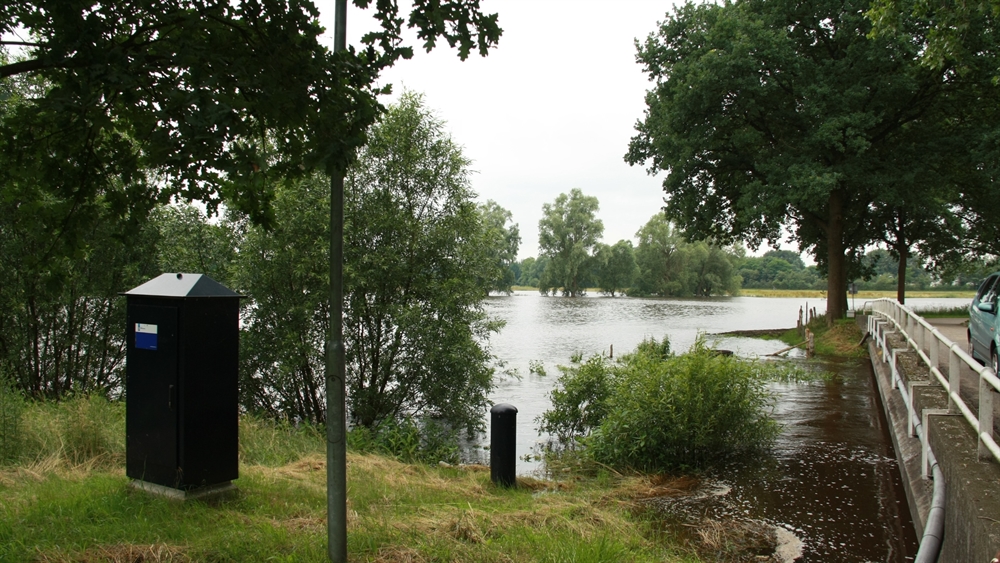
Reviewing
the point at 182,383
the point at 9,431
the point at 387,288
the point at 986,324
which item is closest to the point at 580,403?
the point at 387,288

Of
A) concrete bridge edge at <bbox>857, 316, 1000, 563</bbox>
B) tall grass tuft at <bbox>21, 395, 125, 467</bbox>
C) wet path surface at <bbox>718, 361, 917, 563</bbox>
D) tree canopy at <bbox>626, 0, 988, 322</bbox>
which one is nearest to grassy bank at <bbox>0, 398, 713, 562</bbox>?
tall grass tuft at <bbox>21, 395, 125, 467</bbox>

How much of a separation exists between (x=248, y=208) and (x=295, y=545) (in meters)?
2.43

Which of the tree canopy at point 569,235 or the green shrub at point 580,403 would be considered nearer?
the green shrub at point 580,403

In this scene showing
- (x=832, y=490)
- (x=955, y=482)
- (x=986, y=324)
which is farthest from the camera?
(x=986, y=324)

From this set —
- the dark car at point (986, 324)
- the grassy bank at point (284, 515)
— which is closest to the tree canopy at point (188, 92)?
the grassy bank at point (284, 515)

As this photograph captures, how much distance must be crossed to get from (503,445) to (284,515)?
2.92m

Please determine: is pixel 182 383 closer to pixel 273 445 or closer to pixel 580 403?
pixel 273 445

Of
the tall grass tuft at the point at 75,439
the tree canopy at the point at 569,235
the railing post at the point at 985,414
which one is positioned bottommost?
the tall grass tuft at the point at 75,439

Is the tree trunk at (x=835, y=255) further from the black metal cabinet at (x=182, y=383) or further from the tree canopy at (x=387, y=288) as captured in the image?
the black metal cabinet at (x=182, y=383)

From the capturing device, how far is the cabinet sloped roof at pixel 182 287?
17.4 ft

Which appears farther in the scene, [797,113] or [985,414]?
[797,113]

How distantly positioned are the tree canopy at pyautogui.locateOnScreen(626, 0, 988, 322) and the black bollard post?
19448mm

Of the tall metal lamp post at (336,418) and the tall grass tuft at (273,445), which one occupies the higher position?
the tall metal lamp post at (336,418)

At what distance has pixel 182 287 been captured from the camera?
210 inches
